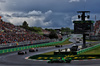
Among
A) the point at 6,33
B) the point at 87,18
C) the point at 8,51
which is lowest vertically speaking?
the point at 8,51

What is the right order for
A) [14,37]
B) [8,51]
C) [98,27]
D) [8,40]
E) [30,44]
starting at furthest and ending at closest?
[98,27] → [30,44] → [14,37] → [8,40] → [8,51]

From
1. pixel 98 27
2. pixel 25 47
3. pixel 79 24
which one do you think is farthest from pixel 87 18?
pixel 98 27

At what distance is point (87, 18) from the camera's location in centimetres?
5538

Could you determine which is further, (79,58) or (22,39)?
(22,39)

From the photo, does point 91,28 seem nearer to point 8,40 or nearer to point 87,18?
point 87,18

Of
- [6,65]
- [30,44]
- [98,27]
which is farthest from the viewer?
[98,27]

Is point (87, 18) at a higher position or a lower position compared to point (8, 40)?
higher

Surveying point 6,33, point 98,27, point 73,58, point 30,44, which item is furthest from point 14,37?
point 98,27

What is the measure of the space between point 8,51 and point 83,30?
68.0ft

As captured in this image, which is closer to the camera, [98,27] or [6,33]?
[6,33]

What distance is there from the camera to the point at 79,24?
54188 millimetres

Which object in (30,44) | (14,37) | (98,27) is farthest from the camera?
(98,27)

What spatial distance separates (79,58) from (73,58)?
3.23 feet

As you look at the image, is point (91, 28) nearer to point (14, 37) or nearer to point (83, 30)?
point (83, 30)
